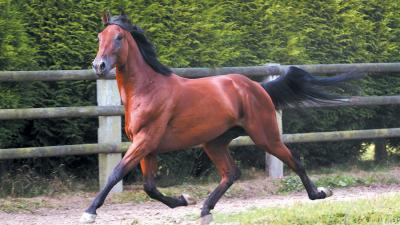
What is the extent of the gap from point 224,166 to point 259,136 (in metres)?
0.44

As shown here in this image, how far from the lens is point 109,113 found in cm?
857

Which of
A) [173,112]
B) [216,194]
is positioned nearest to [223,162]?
[216,194]

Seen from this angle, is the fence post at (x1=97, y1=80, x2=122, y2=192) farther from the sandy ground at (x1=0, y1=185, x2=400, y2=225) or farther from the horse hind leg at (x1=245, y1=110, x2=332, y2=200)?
the horse hind leg at (x1=245, y1=110, x2=332, y2=200)

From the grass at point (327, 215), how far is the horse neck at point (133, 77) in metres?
1.35

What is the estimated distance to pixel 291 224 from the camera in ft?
20.8

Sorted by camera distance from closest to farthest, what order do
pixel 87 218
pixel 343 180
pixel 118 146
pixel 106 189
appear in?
pixel 87 218
pixel 106 189
pixel 118 146
pixel 343 180

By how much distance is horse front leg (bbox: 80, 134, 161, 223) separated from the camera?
6.42 meters

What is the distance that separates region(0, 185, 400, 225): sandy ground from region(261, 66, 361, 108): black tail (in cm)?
107

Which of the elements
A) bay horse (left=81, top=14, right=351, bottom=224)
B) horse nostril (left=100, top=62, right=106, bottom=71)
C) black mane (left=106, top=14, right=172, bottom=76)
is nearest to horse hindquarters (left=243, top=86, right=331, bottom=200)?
bay horse (left=81, top=14, right=351, bottom=224)

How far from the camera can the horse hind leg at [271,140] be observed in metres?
7.42

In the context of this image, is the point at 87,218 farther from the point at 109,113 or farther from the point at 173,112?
the point at 109,113

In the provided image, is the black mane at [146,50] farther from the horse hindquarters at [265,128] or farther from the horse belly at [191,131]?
the horse hindquarters at [265,128]

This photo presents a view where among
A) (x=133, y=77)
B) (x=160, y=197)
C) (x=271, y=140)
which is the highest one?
(x=133, y=77)

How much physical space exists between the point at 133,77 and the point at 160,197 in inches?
42.3
